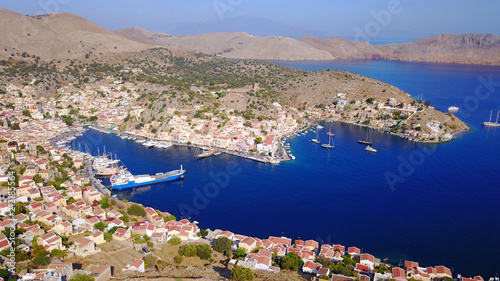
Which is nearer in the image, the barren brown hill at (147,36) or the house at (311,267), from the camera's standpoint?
the house at (311,267)

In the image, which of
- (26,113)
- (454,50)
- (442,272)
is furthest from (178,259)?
(454,50)

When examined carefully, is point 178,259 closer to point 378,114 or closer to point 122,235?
point 122,235

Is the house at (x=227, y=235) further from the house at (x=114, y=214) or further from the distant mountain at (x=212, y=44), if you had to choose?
the distant mountain at (x=212, y=44)

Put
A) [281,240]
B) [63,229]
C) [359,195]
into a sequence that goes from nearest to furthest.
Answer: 1. [63,229]
2. [281,240]
3. [359,195]

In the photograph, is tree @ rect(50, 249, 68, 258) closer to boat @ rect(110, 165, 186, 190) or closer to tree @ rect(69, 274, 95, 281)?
tree @ rect(69, 274, 95, 281)

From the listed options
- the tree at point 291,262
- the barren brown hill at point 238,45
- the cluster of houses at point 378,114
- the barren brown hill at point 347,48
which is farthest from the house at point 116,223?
the barren brown hill at point 347,48

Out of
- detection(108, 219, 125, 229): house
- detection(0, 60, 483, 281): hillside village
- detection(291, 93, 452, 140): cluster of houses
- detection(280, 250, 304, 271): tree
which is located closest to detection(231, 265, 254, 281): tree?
detection(0, 60, 483, 281): hillside village
